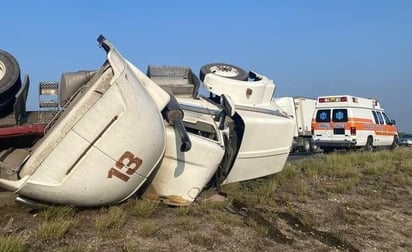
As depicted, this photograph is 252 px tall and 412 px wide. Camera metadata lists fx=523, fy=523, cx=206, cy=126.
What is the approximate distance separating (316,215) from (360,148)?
15.2m

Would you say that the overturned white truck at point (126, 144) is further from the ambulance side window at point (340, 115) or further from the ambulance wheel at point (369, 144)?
the ambulance wheel at point (369, 144)

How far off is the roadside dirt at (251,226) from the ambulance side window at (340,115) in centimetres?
1277

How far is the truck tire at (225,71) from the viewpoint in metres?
8.97

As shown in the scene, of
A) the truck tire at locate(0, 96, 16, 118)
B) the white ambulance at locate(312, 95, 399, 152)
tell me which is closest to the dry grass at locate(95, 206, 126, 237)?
the truck tire at locate(0, 96, 16, 118)

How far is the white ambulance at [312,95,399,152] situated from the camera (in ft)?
72.8

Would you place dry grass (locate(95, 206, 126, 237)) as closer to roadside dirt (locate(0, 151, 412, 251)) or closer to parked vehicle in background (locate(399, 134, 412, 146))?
roadside dirt (locate(0, 151, 412, 251))

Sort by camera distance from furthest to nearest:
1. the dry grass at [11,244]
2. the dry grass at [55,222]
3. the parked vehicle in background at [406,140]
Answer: the parked vehicle in background at [406,140] < the dry grass at [55,222] < the dry grass at [11,244]

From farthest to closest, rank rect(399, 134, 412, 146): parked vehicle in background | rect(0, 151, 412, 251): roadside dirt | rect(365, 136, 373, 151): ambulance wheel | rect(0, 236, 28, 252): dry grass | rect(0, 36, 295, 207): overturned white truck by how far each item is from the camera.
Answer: rect(399, 134, 412, 146): parked vehicle in background
rect(365, 136, 373, 151): ambulance wheel
rect(0, 151, 412, 251): roadside dirt
rect(0, 36, 295, 207): overturned white truck
rect(0, 236, 28, 252): dry grass

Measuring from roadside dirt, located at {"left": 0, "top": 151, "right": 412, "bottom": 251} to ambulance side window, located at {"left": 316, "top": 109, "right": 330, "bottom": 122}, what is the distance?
1318cm

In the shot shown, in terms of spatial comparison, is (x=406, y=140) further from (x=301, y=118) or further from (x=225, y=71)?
(x=225, y=71)

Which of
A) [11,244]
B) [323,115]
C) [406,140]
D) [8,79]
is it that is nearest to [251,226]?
[11,244]

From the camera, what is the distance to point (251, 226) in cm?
682

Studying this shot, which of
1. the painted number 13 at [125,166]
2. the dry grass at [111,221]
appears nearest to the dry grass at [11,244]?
the dry grass at [111,221]

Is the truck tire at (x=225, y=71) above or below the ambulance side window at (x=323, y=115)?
above
